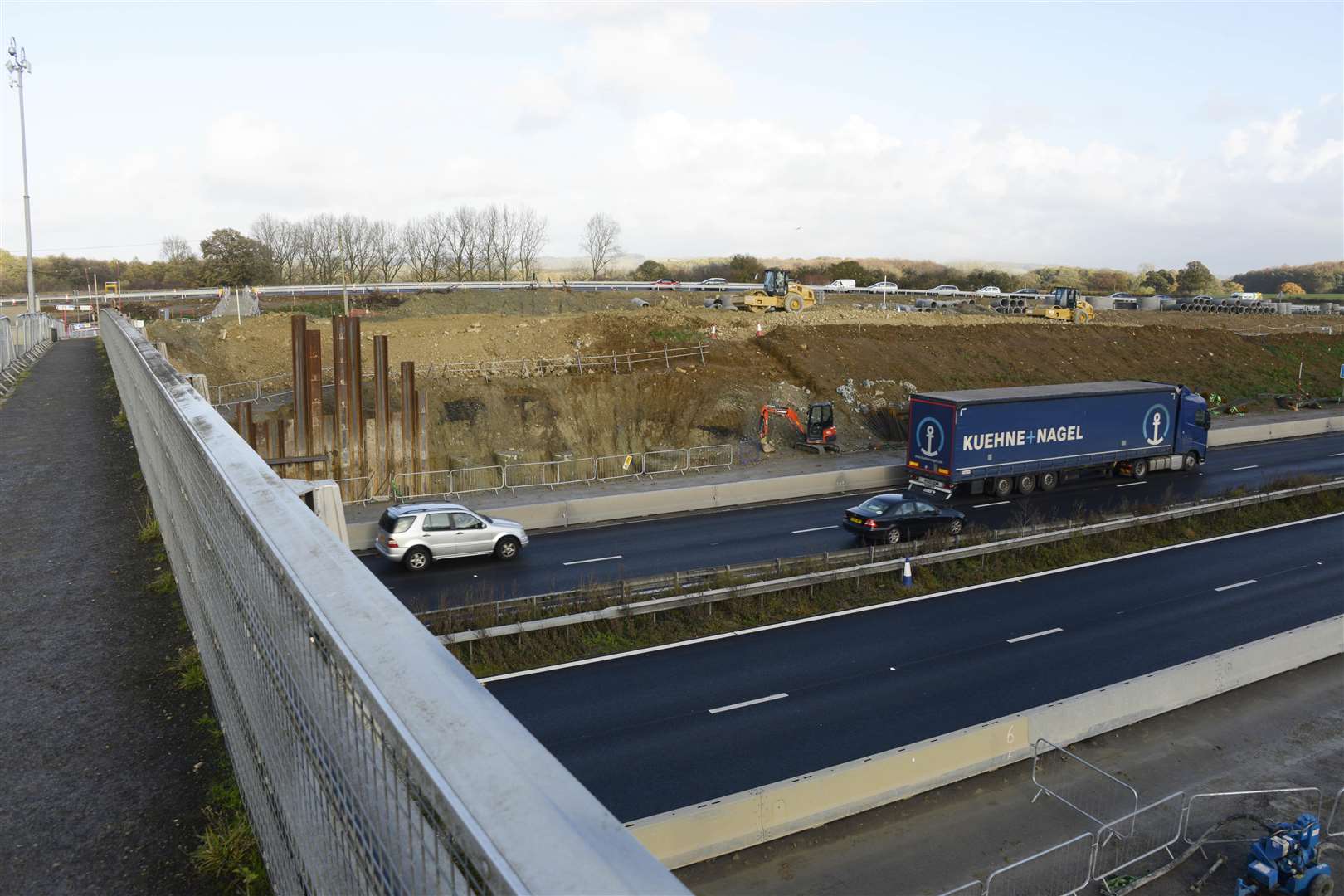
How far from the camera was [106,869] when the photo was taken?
13.9ft

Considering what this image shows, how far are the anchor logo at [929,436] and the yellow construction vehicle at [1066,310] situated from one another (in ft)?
141

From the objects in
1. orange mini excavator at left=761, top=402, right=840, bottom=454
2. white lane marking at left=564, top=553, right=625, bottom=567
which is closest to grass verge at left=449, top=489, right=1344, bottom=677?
white lane marking at left=564, top=553, right=625, bottom=567

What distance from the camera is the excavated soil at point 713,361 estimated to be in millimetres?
40406

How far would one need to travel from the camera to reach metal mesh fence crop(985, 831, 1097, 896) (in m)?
11.0

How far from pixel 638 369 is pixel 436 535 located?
84.2 feet

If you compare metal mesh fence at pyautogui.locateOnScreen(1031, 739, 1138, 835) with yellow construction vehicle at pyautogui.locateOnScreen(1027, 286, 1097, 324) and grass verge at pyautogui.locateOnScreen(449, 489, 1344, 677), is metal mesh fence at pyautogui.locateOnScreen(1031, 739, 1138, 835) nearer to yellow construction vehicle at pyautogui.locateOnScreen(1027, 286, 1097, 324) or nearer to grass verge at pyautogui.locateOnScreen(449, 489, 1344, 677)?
grass verge at pyautogui.locateOnScreen(449, 489, 1344, 677)

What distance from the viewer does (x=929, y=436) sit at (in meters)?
31.1

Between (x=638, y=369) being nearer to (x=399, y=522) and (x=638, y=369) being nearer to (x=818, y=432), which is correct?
(x=818, y=432)

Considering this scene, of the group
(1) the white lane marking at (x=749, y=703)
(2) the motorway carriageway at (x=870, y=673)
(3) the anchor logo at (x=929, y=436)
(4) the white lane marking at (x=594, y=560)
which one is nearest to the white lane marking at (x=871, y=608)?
(2) the motorway carriageway at (x=870, y=673)

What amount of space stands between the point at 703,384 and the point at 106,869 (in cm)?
4036

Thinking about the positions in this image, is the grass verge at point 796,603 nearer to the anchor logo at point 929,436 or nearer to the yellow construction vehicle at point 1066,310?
the anchor logo at point 929,436

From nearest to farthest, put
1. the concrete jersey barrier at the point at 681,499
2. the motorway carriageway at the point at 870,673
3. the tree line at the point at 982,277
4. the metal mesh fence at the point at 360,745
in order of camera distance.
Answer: the metal mesh fence at the point at 360,745 → the motorway carriageway at the point at 870,673 → the concrete jersey barrier at the point at 681,499 → the tree line at the point at 982,277

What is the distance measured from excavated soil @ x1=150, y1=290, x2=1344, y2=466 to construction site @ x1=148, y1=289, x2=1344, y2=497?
0.42ft

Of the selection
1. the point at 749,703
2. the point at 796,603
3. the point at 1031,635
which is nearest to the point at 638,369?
the point at 796,603
